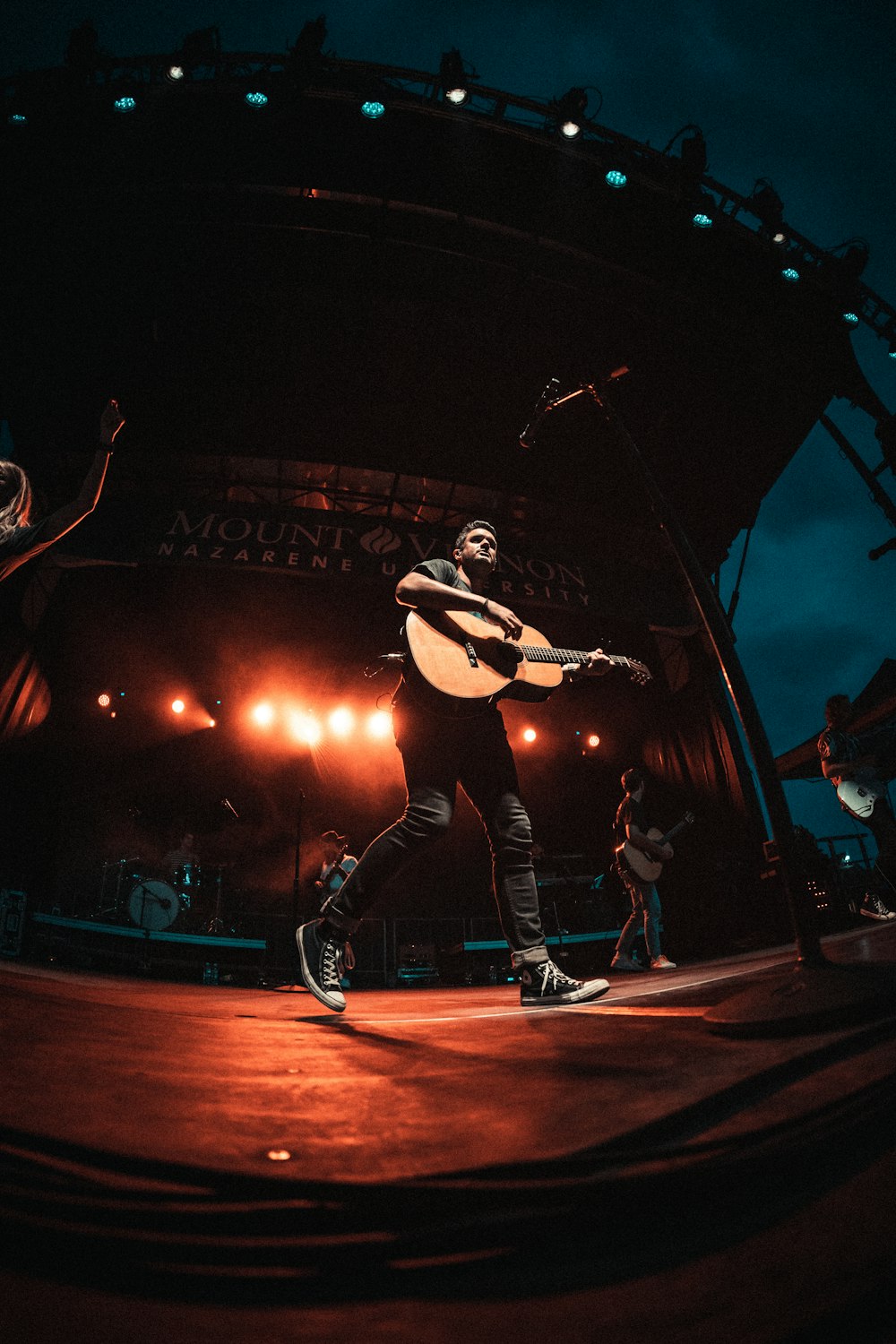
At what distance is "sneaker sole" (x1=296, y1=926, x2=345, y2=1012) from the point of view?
2488 millimetres

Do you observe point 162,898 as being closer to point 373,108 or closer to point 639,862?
point 639,862

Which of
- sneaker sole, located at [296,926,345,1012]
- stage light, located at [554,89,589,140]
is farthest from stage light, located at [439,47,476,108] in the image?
sneaker sole, located at [296,926,345,1012]

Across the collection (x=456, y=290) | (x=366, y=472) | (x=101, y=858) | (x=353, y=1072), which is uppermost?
(x=456, y=290)

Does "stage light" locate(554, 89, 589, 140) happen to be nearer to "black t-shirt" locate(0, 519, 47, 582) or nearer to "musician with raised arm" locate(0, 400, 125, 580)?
"musician with raised arm" locate(0, 400, 125, 580)

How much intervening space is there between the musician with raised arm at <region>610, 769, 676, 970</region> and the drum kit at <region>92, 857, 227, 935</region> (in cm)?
672

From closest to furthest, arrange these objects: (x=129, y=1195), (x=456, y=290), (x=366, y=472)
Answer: (x=129, y=1195), (x=456, y=290), (x=366, y=472)

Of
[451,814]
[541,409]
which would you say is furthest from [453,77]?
[451,814]

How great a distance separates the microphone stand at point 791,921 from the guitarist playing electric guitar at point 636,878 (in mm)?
4638

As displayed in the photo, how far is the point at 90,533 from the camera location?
7746mm

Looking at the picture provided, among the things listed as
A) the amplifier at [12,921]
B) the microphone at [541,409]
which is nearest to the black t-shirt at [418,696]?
the microphone at [541,409]

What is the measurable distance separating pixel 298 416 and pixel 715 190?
7.22 meters

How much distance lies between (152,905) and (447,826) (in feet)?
A: 28.0

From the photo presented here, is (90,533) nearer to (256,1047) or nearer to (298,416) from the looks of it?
(298,416)

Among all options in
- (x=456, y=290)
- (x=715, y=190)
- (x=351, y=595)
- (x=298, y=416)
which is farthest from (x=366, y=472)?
(x=715, y=190)
